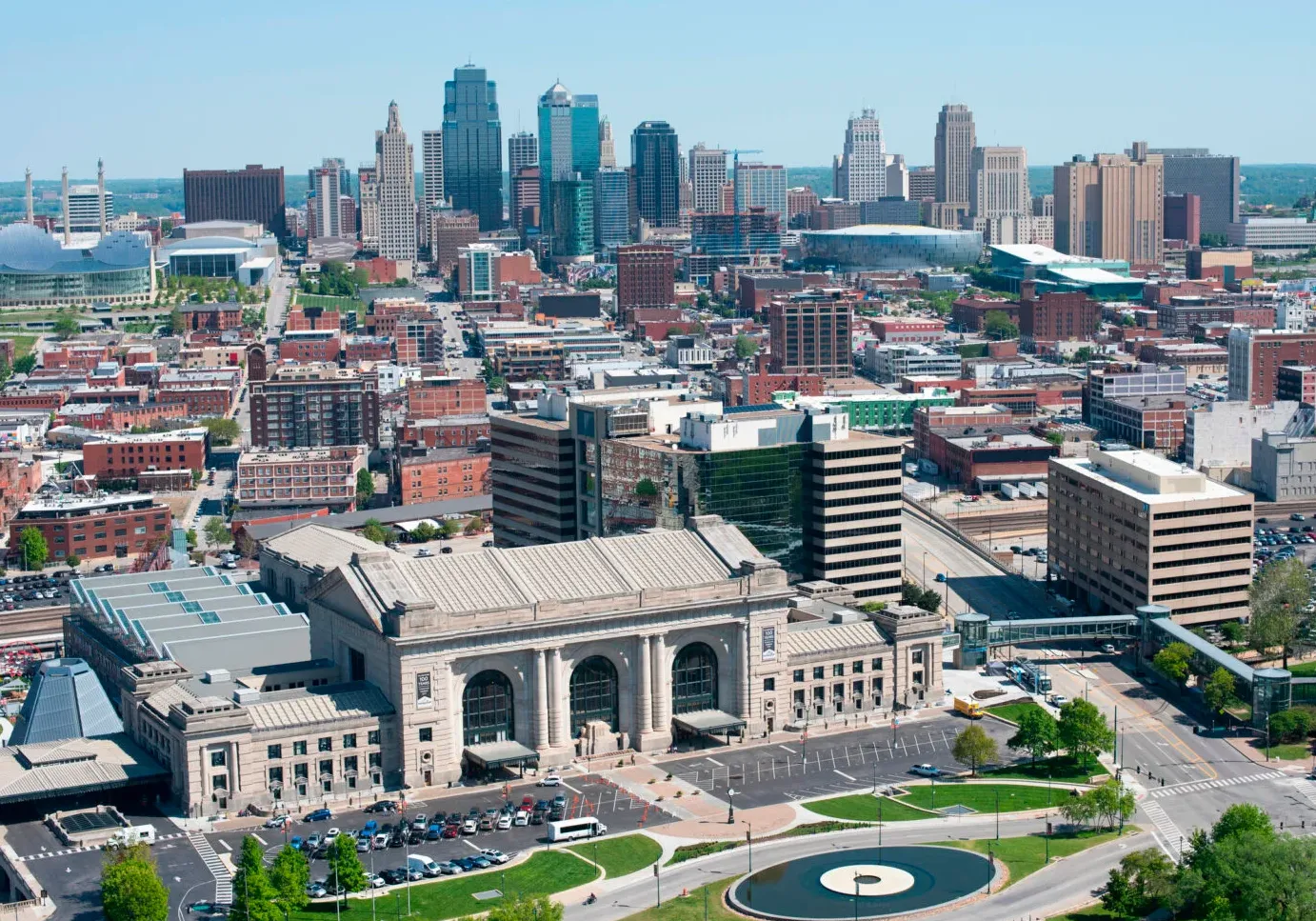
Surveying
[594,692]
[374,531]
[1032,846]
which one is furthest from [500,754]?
[374,531]

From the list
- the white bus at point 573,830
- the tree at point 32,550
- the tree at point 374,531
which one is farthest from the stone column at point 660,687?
the tree at point 32,550

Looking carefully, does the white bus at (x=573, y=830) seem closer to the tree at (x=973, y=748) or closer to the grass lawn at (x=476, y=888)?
the grass lawn at (x=476, y=888)

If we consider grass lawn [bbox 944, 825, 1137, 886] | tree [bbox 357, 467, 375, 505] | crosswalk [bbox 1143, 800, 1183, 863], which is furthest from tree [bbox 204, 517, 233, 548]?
crosswalk [bbox 1143, 800, 1183, 863]

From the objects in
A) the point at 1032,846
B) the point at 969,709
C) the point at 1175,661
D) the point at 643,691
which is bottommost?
the point at 1032,846

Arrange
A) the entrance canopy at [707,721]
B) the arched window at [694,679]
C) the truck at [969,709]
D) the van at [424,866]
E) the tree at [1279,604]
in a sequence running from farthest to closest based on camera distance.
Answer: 1. the tree at [1279,604]
2. the truck at [969,709]
3. the arched window at [694,679]
4. the entrance canopy at [707,721]
5. the van at [424,866]

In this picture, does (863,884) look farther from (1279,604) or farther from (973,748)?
(1279,604)

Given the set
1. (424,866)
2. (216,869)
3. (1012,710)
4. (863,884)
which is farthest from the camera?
(1012,710)

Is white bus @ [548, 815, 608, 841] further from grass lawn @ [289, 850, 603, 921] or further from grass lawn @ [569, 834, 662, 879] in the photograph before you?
grass lawn @ [289, 850, 603, 921]
